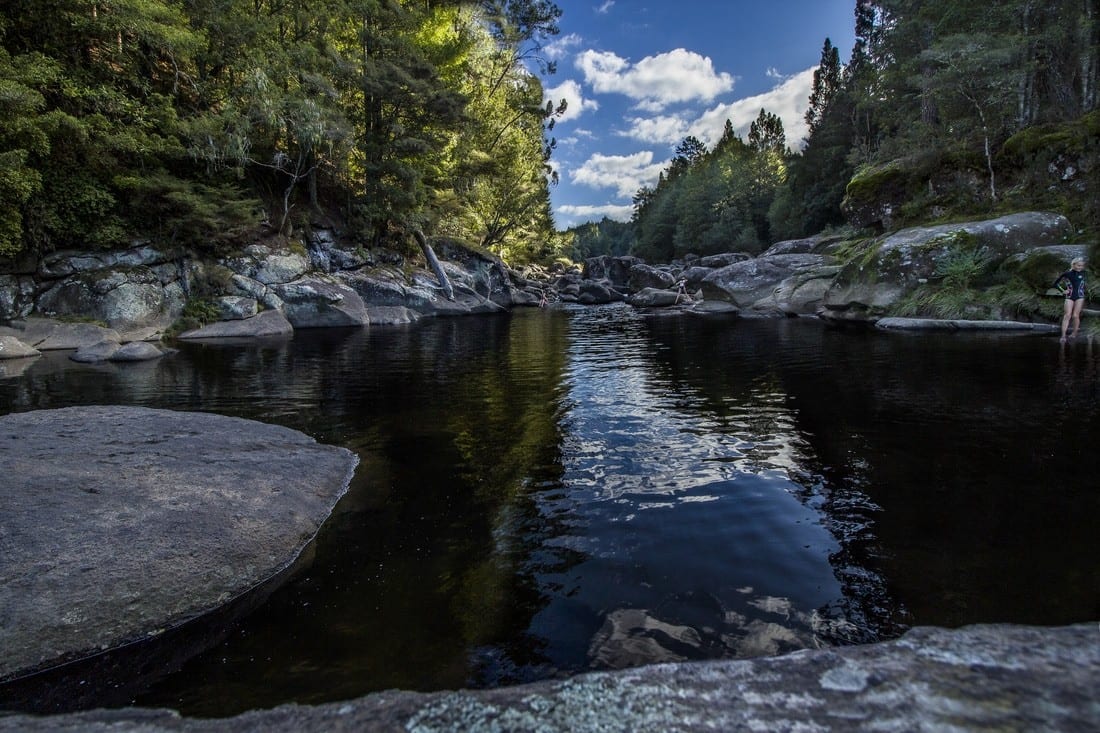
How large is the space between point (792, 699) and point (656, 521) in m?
2.65

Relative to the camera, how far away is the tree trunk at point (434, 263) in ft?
92.9

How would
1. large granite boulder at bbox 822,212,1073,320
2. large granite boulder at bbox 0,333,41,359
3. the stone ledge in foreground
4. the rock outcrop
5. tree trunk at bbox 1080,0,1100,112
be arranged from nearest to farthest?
the stone ledge in foreground, large granite boulder at bbox 0,333,41,359, large granite boulder at bbox 822,212,1073,320, the rock outcrop, tree trunk at bbox 1080,0,1100,112

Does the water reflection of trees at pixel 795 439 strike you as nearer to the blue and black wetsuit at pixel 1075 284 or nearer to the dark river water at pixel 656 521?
the dark river water at pixel 656 521

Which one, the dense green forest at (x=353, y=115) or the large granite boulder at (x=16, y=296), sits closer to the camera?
the large granite boulder at (x=16, y=296)

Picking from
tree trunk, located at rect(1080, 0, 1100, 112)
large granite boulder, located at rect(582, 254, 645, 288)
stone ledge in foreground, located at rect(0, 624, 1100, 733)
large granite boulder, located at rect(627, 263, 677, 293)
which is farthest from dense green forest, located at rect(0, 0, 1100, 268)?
stone ledge in foreground, located at rect(0, 624, 1100, 733)

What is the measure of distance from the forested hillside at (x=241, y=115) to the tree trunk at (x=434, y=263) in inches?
33.8

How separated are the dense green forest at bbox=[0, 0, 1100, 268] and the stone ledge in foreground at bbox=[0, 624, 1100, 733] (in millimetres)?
19491

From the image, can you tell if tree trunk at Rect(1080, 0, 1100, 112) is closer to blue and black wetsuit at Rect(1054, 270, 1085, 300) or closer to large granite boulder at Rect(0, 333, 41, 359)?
blue and black wetsuit at Rect(1054, 270, 1085, 300)

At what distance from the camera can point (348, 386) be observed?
9734mm

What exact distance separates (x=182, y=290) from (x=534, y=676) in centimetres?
2269

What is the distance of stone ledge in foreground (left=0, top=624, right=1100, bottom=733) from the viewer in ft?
4.27

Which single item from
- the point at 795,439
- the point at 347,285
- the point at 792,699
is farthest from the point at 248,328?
the point at 792,699

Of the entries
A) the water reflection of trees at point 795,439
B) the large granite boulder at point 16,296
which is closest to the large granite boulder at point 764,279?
the water reflection of trees at point 795,439

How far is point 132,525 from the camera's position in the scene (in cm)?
333
